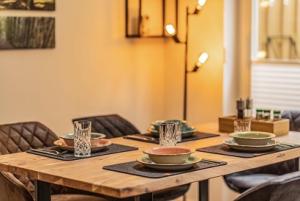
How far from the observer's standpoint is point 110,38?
4.89 meters

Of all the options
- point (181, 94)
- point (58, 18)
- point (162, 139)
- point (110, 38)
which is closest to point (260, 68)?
point (181, 94)

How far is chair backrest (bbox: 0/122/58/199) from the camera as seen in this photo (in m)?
3.57

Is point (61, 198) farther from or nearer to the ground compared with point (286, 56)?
nearer to the ground

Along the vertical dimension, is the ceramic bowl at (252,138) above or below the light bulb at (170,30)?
below

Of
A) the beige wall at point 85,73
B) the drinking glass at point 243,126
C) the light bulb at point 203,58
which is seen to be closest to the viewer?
the drinking glass at point 243,126

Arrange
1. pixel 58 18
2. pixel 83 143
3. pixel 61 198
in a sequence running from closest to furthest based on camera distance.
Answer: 1. pixel 83 143
2. pixel 61 198
3. pixel 58 18

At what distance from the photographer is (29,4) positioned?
4.28 m

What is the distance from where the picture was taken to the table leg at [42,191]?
2.95 meters

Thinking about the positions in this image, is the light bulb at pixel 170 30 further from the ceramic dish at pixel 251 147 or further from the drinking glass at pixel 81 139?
the drinking glass at pixel 81 139

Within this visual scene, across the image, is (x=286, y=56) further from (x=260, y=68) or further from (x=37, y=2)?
(x=37, y=2)

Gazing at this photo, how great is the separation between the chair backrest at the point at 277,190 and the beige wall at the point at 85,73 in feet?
7.20

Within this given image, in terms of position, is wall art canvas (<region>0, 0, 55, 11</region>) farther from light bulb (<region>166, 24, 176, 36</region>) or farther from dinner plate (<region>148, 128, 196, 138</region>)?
dinner plate (<region>148, 128, 196, 138</region>)

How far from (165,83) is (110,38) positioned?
26.9 inches

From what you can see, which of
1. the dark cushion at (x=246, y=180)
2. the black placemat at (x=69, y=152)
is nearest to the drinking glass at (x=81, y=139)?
the black placemat at (x=69, y=152)
